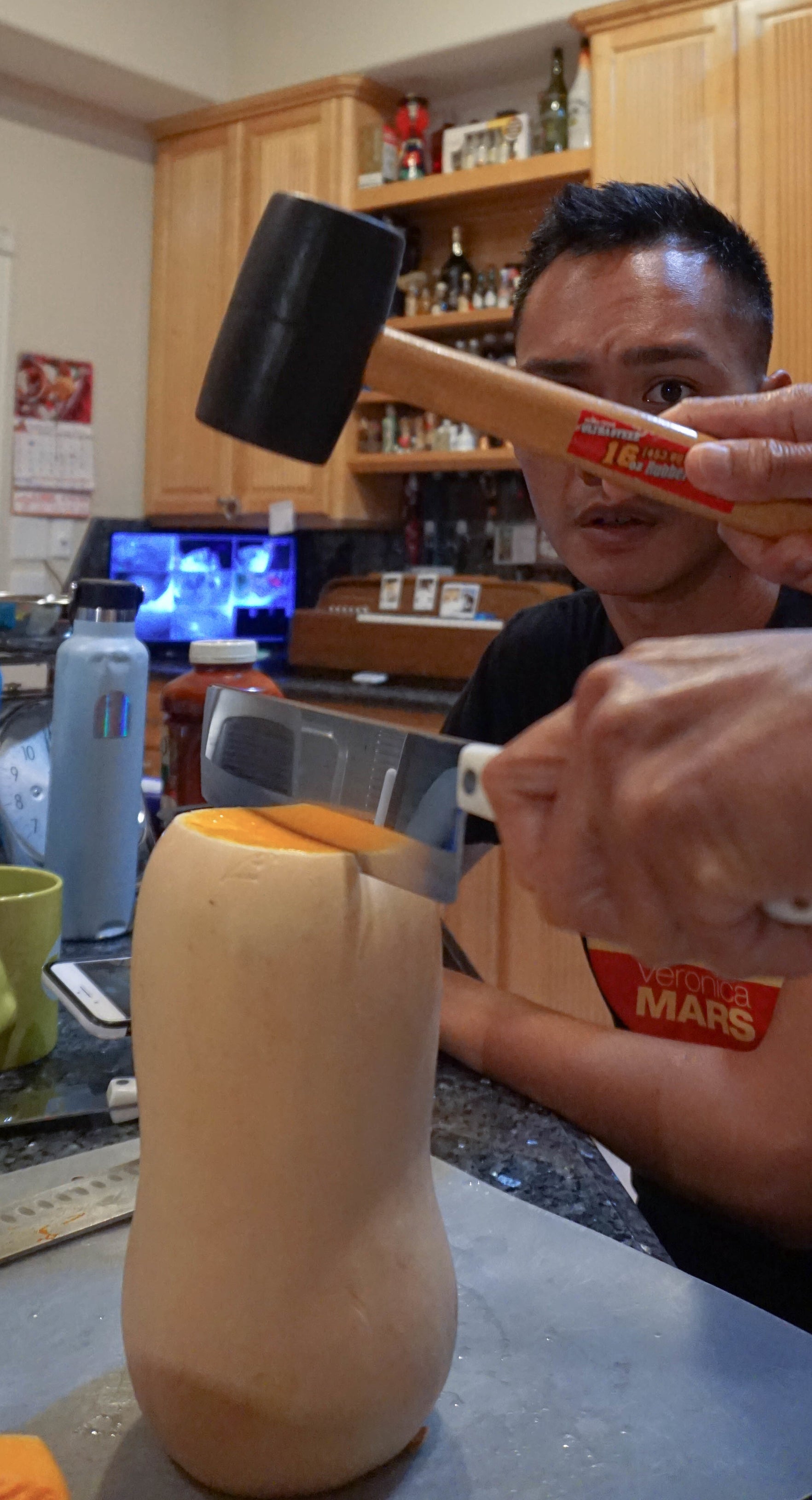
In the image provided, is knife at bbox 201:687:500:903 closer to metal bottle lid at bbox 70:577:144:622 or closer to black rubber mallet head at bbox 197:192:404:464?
black rubber mallet head at bbox 197:192:404:464

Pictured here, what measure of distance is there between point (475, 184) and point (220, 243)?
92cm

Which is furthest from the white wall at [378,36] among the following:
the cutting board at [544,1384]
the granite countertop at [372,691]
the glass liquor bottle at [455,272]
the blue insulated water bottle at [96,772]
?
the cutting board at [544,1384]

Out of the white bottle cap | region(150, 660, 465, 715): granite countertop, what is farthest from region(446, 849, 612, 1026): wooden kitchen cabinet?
the white bottle cap

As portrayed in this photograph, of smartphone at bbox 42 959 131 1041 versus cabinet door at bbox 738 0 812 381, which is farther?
cabinet door at bbox 738 0 812 381

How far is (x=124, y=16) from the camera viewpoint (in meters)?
3.11

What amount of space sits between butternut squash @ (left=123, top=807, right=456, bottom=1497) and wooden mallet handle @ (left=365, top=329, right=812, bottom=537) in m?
0.43

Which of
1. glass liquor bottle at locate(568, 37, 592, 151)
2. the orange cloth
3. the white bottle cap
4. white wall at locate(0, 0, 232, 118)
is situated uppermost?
white wall at locate(0, 0, 232, 118)

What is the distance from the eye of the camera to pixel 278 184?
130 inches

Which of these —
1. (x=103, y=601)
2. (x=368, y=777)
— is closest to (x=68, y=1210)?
(x=368, y=777)

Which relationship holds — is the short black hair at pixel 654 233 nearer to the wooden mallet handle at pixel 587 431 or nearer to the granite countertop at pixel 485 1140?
the wooden mallet handle at pixel 587 431

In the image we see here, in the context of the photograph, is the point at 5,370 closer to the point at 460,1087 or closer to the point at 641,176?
the point at 641,176

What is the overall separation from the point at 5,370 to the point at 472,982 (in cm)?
302

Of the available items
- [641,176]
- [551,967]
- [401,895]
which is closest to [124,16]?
[641,176]

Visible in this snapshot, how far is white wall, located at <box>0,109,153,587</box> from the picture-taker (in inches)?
131
